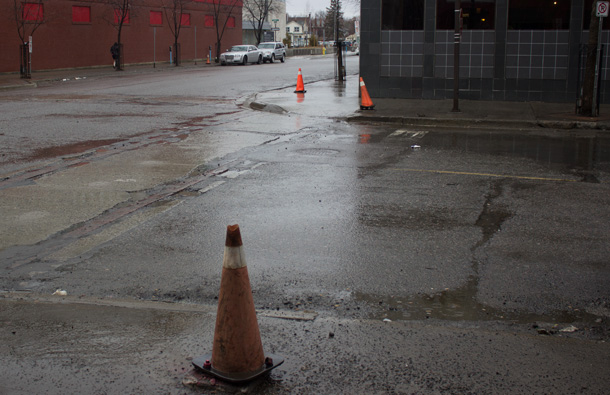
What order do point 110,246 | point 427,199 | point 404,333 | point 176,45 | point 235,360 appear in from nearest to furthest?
point 235,360 < point 404,333 < point 110,246 < point 427,199 < point 176,45

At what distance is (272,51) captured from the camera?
5328 centimetres

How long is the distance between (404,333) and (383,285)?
956 millimetres

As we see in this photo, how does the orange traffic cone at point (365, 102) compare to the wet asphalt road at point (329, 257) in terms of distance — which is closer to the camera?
the wet asphalt road at point (329, 257)

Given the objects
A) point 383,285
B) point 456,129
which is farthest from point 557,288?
point 456,129

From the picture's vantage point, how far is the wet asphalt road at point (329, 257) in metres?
3.83

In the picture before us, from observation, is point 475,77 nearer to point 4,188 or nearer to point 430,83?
point 430,83

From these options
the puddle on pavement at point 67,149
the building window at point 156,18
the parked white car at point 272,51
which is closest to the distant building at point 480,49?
the puddle on pavement at point 67,149

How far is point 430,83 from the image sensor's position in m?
19.5

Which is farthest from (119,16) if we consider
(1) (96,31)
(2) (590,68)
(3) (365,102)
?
(2) (590,68)

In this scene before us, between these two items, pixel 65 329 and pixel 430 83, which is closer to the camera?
pixel 65 329

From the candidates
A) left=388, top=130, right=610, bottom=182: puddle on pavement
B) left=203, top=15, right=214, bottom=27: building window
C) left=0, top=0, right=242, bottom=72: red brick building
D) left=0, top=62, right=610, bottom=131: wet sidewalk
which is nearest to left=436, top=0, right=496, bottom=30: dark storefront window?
left=0, top=62, right=610, bottom=131: wet sidewalk

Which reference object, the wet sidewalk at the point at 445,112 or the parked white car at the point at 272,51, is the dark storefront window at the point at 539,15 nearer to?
the wet sidewalk at the point at 445,112

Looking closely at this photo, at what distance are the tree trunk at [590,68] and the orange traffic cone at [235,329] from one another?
13556 millimetres

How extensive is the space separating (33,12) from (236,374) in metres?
38.5
